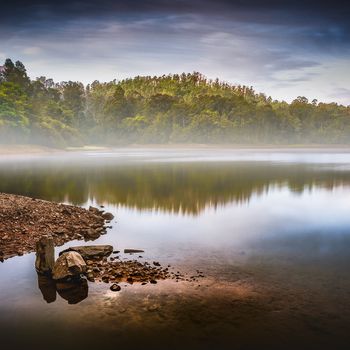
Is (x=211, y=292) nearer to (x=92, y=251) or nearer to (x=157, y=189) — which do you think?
(x=92, y=251)

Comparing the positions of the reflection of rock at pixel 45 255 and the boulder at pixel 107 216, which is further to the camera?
the boulder at pixel 107 216

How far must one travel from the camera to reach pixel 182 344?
13.5 metres

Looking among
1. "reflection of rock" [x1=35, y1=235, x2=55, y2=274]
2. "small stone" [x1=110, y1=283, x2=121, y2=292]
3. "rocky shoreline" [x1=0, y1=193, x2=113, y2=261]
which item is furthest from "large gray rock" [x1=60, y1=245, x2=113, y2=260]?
"small stone" [x1=110, y1=283, x2=121, y2=292]

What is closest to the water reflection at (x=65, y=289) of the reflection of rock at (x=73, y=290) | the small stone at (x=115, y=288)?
the reflection of rock at (x=73, y=290)

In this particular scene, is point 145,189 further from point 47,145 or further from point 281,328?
point 47,145

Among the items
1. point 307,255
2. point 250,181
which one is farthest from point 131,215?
point 250,181

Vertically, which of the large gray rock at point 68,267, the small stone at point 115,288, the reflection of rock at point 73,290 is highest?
the large gray rock at point 68,267

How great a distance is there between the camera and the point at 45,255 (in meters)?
19.6

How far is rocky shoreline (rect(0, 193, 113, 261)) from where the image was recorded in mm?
23906

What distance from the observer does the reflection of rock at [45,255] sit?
19438 millimetres

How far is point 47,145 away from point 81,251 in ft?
474

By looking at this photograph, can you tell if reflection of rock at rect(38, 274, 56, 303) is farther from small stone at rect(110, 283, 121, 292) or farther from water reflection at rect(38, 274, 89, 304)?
small stone at rect(110, 283, 121, 292)

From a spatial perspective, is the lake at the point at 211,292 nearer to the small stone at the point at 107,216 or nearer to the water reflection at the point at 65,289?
the water reflection at the point at 65,289

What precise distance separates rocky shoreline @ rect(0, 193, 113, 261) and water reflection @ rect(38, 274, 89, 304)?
448 centimetres
